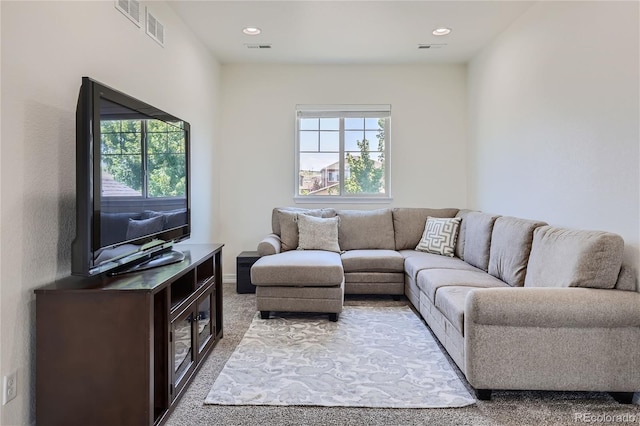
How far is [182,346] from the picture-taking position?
2010mm

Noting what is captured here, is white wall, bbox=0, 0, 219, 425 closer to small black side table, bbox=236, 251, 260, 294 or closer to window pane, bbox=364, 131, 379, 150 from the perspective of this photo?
small black side table, bbox=236, 251, 260, 294

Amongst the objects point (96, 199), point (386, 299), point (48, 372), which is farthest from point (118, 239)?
point (386, 299)

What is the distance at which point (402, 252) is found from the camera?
13.4 feet

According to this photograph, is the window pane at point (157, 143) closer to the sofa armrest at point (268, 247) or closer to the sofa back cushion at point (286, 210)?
the sofa armrest at point (268, 247)

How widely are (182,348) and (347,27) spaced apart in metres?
3.01

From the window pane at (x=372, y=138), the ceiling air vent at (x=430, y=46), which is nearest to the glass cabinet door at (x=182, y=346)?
the window pane at (x=372, y=138)

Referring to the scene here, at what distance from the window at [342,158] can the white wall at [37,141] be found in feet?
8.38

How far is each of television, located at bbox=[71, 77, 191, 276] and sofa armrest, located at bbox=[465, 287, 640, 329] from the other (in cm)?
174

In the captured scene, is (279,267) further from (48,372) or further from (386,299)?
(48,372)

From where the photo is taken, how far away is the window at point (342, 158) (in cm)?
464

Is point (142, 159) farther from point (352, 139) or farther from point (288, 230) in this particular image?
point (352, 139)

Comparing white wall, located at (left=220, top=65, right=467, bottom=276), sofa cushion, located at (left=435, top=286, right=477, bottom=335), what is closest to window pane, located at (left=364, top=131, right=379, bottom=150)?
white wall, located at (left=220, top=65, right=467, bottom=276)

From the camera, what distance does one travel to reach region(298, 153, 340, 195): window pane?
4664 millimetres

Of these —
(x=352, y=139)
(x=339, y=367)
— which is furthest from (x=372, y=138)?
(x=339, y=367)
